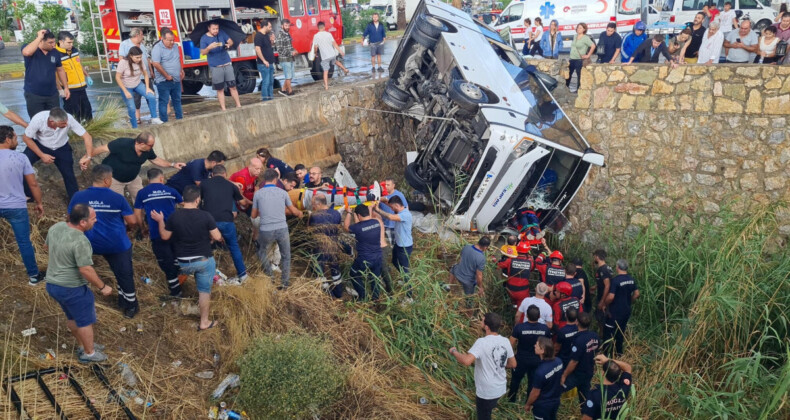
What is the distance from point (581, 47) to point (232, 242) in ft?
24.9

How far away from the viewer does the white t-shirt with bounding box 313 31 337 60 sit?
36.5 feet

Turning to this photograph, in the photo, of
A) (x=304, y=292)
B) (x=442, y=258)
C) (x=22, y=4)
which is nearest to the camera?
(x=304, y=292)

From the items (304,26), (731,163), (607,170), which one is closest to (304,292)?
(607,170)

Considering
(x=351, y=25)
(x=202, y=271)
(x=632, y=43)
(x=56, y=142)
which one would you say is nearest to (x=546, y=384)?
(x=202, y=271)

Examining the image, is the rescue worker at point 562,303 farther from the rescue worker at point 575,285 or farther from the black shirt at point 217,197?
the black shirt at point 217,197

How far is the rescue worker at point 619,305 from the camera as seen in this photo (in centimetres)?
676

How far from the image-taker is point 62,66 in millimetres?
6953

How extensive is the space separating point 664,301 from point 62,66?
7709 mm

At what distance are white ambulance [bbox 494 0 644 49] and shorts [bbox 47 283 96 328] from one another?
43.9ft

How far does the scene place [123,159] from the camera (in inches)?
246

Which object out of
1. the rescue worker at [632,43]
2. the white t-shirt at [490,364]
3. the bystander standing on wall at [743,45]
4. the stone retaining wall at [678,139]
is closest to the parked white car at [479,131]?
the stone retaining wall at [678,139]

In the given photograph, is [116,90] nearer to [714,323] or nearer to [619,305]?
[619,305]

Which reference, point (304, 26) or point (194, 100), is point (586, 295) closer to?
point (194, 100)

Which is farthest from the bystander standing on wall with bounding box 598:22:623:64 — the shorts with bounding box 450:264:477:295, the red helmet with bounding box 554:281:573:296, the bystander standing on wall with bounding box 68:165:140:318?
the bystander standing on wall with bounding box 68:165:140:318
